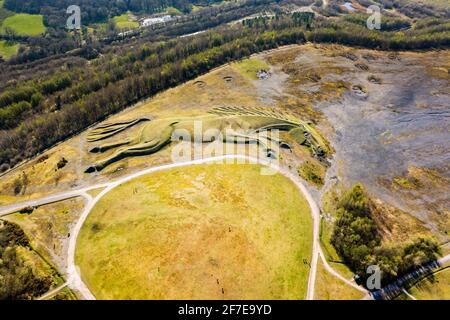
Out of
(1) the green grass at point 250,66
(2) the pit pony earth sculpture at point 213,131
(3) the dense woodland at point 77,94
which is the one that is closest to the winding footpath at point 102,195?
(2) the pit pony earth sculpture at point 213,131

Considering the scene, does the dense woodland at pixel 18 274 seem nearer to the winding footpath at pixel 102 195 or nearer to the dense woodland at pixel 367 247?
the winding footpath at pixel 102 195

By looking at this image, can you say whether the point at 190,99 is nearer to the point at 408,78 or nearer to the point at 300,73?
the point at 300,73

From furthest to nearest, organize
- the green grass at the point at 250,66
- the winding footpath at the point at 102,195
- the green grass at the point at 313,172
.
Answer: the green grass at the point at 250,66 → the green grass at the point at 313,172 → the winding footpath at the point at 102,195

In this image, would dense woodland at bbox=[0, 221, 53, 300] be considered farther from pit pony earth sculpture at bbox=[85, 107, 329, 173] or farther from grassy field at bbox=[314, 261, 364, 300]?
grassy field at bbox=[314, 261, 364, 300]

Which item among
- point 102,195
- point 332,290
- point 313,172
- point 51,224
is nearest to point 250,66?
point 313,172

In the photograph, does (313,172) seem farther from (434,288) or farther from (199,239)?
(199,239)

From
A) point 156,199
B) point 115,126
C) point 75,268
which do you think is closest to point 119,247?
point 75,268

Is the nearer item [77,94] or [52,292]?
[52,292]
